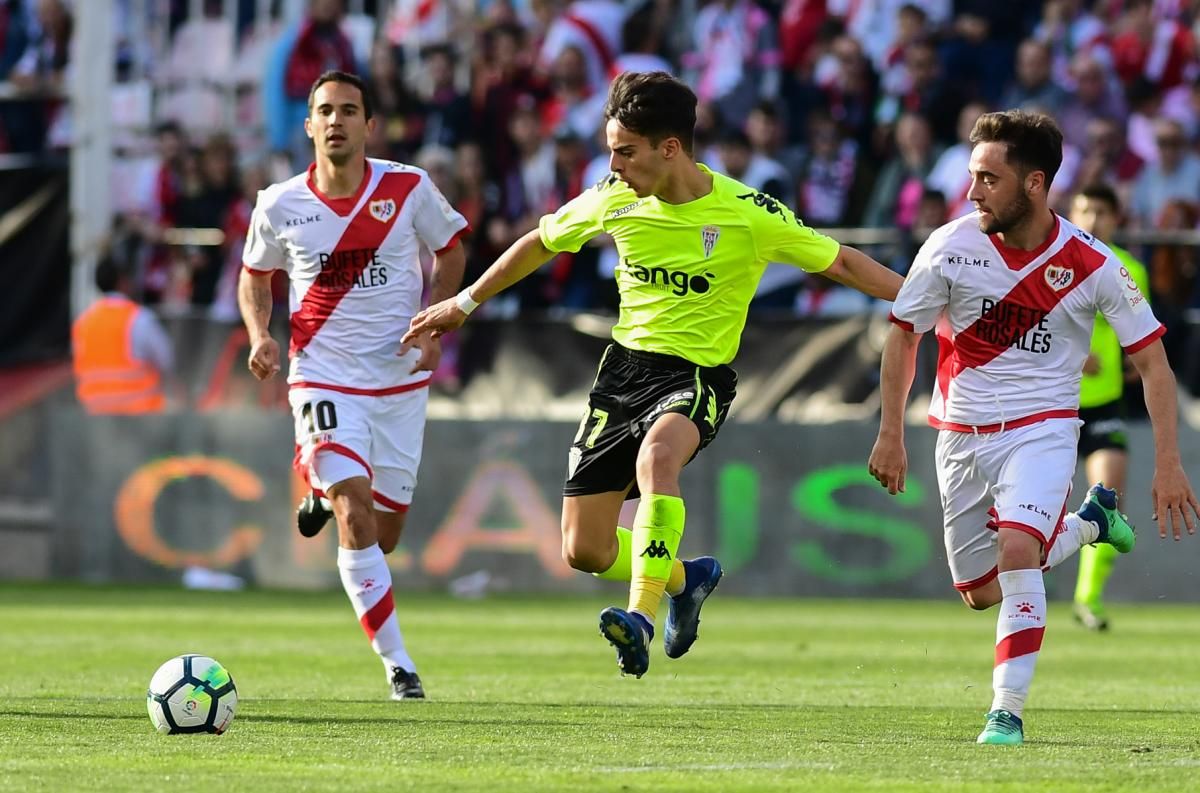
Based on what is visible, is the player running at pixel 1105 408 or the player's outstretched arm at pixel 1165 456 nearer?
the player's outstretched arm at pixel 1165 456

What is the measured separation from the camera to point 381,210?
950 cm

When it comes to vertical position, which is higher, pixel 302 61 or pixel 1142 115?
pixel 1142 115

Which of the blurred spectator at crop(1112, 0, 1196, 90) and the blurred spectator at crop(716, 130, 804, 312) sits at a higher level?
the blurred spectator at crop(1112, 0, 1196, 90)

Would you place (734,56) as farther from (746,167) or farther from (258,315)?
(258,315)

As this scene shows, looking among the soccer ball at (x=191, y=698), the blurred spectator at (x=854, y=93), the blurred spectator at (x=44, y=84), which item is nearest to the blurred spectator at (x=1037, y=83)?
the blurred spectator at (x=854, y=93)

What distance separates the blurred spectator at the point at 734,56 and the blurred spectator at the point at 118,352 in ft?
16.8

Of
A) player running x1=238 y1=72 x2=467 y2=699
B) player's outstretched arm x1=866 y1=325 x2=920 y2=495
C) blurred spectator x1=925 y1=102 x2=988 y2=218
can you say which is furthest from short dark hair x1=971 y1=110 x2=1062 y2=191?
blurred spectator x1=925 y1=102 x2=988 y2=218

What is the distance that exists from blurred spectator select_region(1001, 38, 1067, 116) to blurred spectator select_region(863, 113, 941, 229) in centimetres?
77

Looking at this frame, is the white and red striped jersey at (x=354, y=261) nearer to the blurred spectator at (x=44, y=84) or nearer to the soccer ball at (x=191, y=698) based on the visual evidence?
the soccer ball at (x=191, y=698)

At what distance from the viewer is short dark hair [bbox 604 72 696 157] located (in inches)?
317

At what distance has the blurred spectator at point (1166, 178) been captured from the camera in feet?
53.4

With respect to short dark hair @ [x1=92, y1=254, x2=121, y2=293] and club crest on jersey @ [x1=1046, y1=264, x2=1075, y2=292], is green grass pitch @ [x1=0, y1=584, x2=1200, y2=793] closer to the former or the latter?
club crest on jersey @ [x1=1046, y1=264, x2=1075, y2=292]

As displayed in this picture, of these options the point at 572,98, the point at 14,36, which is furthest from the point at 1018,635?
the point at 14,36

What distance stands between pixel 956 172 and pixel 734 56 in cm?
292
